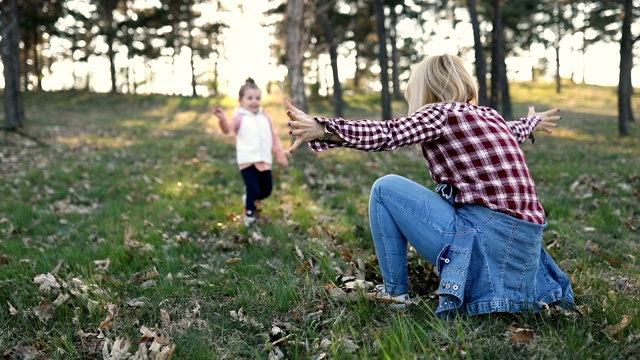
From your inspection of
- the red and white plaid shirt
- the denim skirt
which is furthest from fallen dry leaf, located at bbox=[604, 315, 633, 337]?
the red and white plaid shirt

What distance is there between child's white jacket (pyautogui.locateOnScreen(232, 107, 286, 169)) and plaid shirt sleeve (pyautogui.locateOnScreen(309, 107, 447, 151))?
10.9 feet

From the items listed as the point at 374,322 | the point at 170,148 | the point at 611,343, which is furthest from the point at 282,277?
the point at 170,148

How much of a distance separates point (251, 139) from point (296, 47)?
5.02 m

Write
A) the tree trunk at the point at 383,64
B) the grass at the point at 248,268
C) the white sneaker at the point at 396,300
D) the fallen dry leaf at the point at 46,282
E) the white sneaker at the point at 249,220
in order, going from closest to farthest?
the grass at the point at 248,268 → the white sneaker at the point at 396,300 → the fallen dry leaf at the point at 46,282 → the white sneaker at the point at 249,220 → the tree trunk at the point at 383,64

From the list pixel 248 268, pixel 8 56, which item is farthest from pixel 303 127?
pixel 8 56

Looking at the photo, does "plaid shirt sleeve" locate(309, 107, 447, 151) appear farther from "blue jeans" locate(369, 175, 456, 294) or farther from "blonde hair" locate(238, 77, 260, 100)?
"blonde hair" locate(238, 77, 260, 100)

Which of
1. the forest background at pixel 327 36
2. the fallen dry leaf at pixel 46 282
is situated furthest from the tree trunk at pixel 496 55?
the fallen dry leaf at pixel 46 282

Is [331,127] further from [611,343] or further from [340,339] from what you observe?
[611,343]

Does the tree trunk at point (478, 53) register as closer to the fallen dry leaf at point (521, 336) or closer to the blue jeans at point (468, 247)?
the blue jeans at point (468, 247)

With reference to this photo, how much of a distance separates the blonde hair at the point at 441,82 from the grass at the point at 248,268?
3.88ft

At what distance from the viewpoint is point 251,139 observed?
595 cm

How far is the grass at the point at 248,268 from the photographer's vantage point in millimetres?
2656

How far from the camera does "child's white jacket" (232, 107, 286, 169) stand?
234 inches

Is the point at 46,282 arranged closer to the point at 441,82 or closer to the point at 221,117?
the point at 221,117
